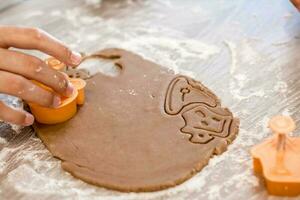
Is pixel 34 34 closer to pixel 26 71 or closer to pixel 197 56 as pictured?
pixel 26 71

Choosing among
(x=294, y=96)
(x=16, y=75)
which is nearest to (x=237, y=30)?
(x=294, y=96)

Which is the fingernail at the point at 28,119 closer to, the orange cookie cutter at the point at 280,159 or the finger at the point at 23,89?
the finger at the point at 23,89

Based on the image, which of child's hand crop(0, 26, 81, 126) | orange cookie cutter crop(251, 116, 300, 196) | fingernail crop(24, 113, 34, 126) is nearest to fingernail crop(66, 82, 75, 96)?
child's hand crop(0, 26, 81, 126)

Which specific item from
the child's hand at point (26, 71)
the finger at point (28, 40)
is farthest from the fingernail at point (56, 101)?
the finger at point (28, 40)

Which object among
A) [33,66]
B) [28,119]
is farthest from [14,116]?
[33,66]

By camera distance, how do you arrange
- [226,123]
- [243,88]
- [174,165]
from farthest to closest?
[243,88]
[226,123]
[174,165]

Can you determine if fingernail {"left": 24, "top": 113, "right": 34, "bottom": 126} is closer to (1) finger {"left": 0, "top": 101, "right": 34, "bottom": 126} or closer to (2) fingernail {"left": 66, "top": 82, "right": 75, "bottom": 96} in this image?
(1) finger {"left": 0, "top": 101, "right": 34, "bottom": 126}

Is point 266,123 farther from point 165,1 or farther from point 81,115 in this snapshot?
point 165,1

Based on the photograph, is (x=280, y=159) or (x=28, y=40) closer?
(x=280, y=159)
